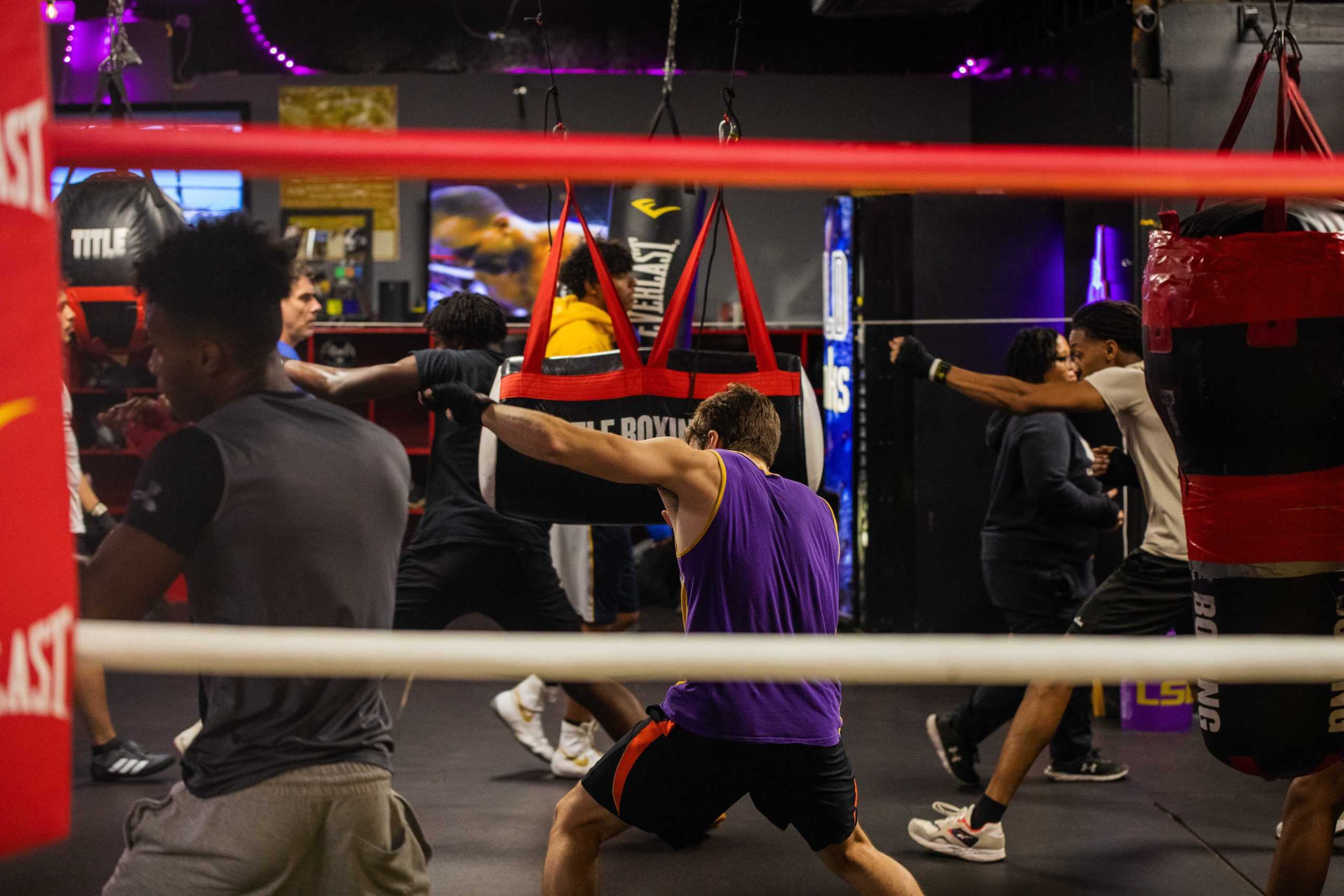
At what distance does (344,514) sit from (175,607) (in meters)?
5.55

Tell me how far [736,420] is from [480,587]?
119cm

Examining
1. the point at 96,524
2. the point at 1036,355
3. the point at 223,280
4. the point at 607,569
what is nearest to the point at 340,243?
the point at 96,524

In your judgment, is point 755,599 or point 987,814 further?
point 987,814

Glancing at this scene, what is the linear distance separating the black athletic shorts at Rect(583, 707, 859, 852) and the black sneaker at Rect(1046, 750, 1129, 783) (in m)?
1.84

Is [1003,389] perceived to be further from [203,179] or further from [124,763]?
[203,179]

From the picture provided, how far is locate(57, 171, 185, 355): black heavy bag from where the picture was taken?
8.63ft

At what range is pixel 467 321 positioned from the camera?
2.91m

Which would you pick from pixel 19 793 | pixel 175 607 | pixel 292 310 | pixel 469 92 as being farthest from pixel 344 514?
pixel 469 92

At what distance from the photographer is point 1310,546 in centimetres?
168

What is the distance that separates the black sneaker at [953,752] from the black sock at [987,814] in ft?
1.83

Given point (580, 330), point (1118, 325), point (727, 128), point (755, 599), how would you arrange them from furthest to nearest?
point (580, 330), point (1118, 325), point (727, 128), point (755, 599)

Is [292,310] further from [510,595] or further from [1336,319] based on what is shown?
[1336,319]

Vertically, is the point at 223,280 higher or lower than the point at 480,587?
higher

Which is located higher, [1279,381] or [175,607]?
[1279,381]
